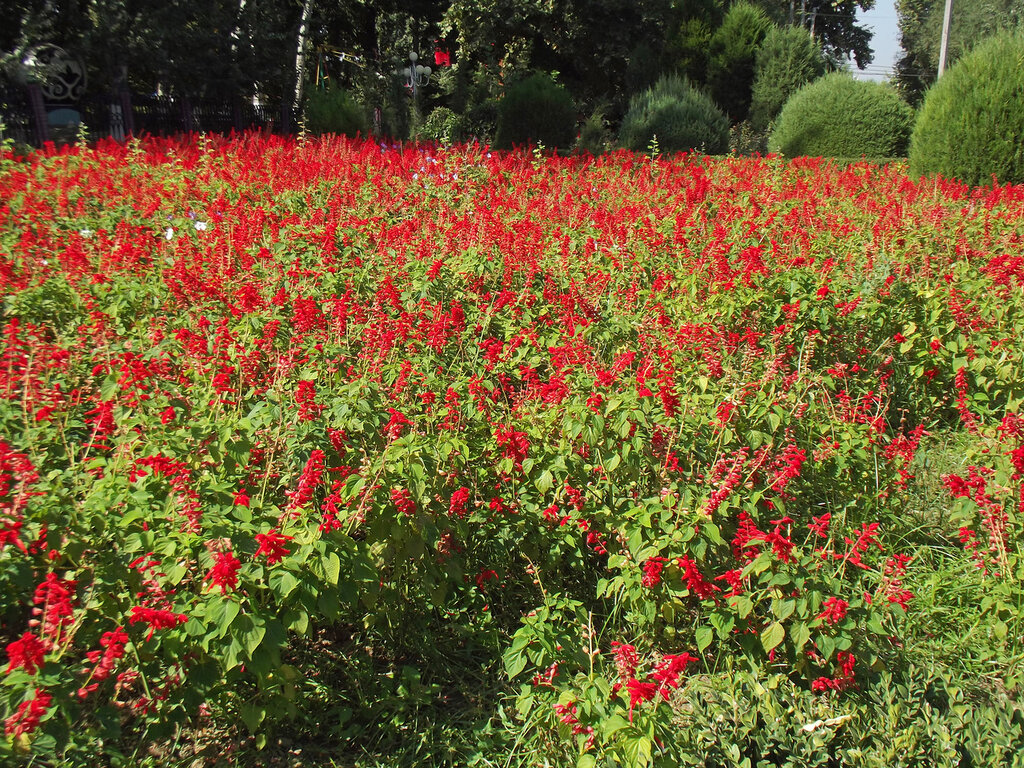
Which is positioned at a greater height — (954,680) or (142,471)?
(142,471)

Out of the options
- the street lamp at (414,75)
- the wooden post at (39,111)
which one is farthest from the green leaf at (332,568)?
the street lamp at (414,75)

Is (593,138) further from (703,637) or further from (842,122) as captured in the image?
(703,637)

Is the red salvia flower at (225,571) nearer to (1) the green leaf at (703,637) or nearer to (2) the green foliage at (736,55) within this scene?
(1) the green leaf at (703,637)

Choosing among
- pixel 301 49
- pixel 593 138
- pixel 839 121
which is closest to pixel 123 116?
pixel 301 49

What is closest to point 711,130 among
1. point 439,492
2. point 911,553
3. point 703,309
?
point 703,309

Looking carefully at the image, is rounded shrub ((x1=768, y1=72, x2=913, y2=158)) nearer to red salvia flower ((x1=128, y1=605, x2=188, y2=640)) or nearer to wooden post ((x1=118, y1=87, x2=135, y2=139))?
wooden post ((x1=118, y1=87, x2=135, y2=139))

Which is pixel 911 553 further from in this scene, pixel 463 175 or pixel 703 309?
pixel 463 175

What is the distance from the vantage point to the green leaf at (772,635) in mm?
2166

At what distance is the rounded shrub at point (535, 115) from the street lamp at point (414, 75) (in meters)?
5.86

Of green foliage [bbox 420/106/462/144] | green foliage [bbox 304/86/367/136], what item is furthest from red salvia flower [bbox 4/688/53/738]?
green foliage [bbox 420/106/462/144]

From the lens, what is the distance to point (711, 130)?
15.3 metres

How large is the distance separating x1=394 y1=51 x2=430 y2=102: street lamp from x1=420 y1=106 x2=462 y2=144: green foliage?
39.5 inches

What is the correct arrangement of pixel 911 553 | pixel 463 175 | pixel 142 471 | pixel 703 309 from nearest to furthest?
1. pixel 142 471
2. pixel 911 553
3. pixel 703 309
4. pixel 463 175

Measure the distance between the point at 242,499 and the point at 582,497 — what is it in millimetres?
1130
